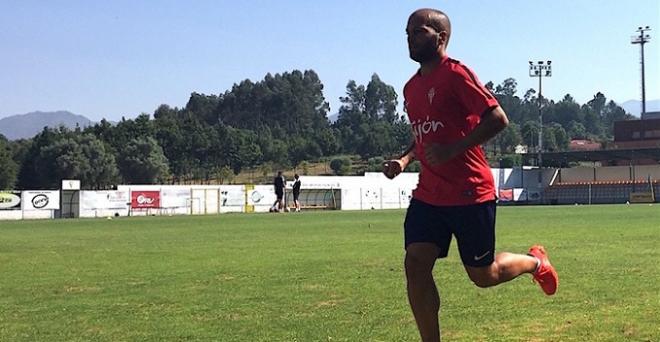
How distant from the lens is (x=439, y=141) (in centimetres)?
518

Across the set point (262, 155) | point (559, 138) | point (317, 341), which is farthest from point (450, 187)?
point (559, 138)

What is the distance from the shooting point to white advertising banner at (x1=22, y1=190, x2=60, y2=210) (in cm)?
4888

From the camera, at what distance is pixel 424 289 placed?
5.19 m

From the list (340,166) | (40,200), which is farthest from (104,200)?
(340,166)

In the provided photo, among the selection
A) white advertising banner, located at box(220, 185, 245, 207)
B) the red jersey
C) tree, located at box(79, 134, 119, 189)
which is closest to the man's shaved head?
the red jersey

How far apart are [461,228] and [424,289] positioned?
1.43 ft

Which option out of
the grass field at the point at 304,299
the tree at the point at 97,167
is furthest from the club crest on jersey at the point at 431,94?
the tree at the point at 97,167

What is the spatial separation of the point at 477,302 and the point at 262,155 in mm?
109378

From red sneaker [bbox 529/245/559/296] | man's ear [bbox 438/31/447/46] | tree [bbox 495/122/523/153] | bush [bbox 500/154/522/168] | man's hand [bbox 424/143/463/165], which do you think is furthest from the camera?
tree [bbox 495/122/523/153]

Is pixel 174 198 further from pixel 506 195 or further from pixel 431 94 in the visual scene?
pixel 431 94

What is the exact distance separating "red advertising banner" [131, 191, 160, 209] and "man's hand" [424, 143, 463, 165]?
4961 cm

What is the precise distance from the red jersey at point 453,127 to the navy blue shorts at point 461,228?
5 cm

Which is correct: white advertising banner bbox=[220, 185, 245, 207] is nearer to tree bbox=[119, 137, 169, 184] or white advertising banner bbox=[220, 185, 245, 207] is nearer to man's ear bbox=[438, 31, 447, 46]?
tree bbox=[119, 137, 169, 184]

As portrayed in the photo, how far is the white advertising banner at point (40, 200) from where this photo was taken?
48.9 meters
